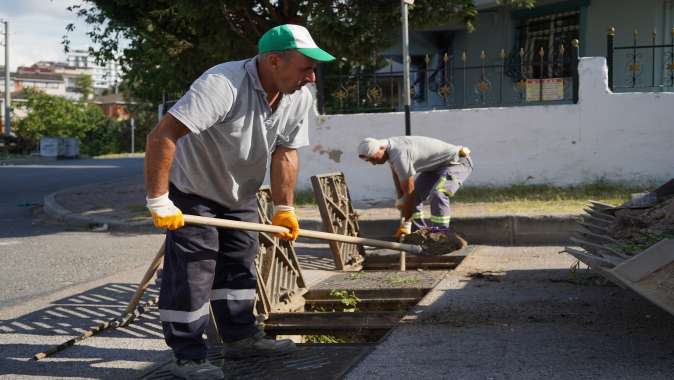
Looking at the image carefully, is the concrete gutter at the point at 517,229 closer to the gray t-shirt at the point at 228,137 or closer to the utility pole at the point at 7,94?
the gray t-shirt at the point at 228,137

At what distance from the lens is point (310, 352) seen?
14.6 feet

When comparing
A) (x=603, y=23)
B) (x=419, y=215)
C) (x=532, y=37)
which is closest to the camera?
(x=419, y=215)

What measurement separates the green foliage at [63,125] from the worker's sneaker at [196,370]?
44457 millimetres

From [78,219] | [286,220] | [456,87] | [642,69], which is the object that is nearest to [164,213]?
[286,220]

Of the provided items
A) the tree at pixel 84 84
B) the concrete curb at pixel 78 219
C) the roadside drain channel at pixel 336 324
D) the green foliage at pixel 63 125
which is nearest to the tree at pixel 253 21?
the concrete curb at pixel 78 219

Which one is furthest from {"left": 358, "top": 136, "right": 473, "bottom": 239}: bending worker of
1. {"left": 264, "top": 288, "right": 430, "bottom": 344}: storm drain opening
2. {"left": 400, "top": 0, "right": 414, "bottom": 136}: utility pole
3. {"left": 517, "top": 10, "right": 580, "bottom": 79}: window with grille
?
{"left": 517, "top": 10, "right": 580, "bottom": 79}: window with grille

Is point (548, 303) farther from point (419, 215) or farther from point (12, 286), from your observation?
point (12, 286)

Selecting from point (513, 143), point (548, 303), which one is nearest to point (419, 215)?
point (548, 303)

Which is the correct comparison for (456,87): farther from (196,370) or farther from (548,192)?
(196,370)

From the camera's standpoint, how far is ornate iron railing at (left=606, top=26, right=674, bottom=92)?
431 inches

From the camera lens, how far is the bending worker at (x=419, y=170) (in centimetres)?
728

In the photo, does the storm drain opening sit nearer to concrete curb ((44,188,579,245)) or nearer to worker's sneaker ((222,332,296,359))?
worker's sneaker ((222,332,296,359))

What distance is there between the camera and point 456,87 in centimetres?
1231

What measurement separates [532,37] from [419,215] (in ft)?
26.7
